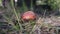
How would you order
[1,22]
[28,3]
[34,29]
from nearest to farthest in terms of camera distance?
1. [34,29]
2. [1,22]
3. [28,3]

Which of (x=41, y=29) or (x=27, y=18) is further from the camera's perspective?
(x=27, y=18)

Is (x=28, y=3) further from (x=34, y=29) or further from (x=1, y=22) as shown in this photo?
(x=34, y=29)

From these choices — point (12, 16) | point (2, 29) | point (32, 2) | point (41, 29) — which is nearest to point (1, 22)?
point (2, 29)

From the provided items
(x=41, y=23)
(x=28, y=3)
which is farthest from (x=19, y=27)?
(x=28, y=3)

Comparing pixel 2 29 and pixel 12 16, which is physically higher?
pixel 12 16

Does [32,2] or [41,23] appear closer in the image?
[41,23]

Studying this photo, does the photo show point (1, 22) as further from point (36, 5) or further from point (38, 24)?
point (36, 5)

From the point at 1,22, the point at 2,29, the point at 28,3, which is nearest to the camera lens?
the point at 2,29

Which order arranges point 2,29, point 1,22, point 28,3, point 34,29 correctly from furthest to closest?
point 28,3, point 1,22, point 2,29, point 34,29

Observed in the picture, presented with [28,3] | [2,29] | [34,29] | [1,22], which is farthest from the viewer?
[28,3]
